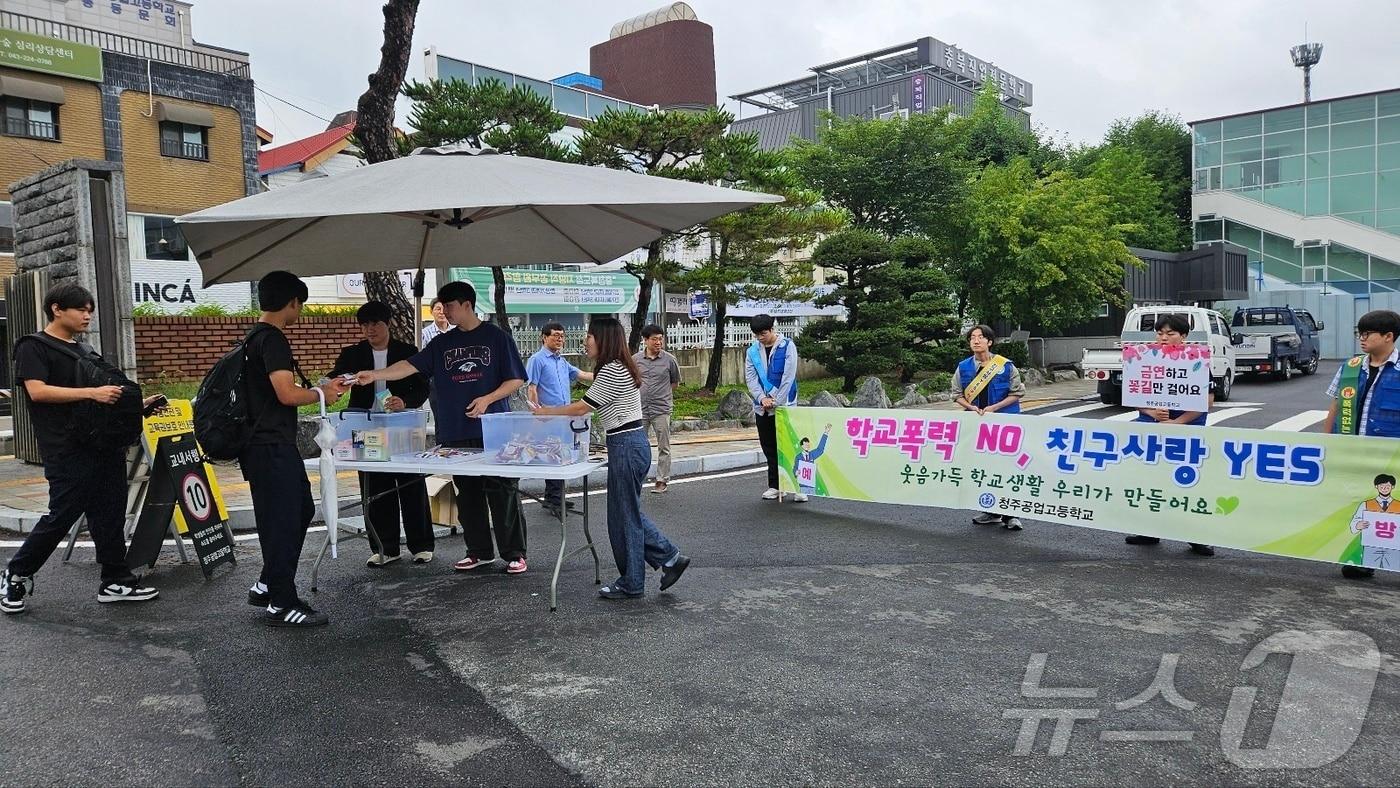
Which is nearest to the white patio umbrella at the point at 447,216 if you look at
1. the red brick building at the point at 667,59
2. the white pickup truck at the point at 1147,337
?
the white pickup truck at the point at 1147,337

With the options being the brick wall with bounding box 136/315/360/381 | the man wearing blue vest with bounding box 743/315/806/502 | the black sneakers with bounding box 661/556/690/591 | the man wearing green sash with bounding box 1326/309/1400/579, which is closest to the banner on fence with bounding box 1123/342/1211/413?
the man wearing green sash with bounding box 1326/309/1400/579

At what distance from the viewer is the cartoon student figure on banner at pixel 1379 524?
5574 mm

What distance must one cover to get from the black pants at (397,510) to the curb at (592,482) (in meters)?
0.98

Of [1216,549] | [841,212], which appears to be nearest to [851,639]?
[1216,549]

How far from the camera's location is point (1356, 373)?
237 inches

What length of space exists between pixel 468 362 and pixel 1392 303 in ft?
150

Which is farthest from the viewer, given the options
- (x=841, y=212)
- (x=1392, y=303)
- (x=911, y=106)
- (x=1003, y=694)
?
(x=911, y=106)

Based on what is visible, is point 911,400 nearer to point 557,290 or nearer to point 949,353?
point 949,353

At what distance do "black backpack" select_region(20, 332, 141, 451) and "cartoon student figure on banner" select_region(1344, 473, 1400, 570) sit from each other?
7.32m

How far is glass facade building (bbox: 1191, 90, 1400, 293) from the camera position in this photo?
3991 cm

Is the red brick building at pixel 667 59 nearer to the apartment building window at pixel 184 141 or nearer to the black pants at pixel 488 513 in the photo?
the apartment building window at pixel 184 141

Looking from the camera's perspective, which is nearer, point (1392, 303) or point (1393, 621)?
point (1393, 621)

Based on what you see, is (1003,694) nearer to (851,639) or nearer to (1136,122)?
(851,639)

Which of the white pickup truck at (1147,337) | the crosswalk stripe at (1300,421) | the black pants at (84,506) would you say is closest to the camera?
the black pants at (84,506)
